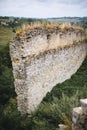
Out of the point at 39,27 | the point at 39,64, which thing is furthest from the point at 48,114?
the point at 39,27

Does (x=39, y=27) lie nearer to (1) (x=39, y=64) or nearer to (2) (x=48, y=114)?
(1) (x=39, y=64)

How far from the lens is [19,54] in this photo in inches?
479

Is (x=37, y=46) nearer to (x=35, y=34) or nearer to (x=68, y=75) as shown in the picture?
(x=35, y=34)

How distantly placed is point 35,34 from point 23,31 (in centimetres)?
79

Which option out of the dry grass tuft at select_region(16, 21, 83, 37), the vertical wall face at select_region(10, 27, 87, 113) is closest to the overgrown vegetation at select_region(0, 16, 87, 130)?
the vertical wall face at select_region(10, 27, 87, 113)

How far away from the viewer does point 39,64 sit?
1373 cm

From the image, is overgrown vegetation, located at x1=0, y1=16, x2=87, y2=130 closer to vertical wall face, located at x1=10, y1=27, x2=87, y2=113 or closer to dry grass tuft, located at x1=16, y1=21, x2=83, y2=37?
vertical wall face, located at x1=10, y1=27, x2=87, y2=113

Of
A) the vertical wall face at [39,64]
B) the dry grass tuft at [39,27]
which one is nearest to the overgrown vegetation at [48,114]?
the vertical wall face at [39,64]

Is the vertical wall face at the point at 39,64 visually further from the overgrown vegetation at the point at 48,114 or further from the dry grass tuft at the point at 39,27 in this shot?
the overgrown vegetation at the point at 48,114

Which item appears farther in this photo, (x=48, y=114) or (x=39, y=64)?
(x=39, y=64)

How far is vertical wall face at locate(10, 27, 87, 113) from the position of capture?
12.3 meters

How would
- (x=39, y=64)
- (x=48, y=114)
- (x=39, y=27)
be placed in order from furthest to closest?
(x=39, y=64) → (x=39, y=27) → (x=48, y=114)

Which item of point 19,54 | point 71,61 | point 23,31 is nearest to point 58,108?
point 19,54

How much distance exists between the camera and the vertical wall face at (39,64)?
486 inches
